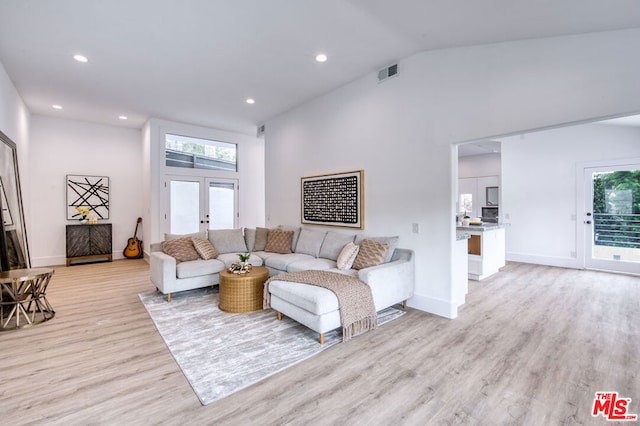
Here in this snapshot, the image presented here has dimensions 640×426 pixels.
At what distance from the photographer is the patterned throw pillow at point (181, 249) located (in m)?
4.29

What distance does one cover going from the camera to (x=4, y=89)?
4.00 m

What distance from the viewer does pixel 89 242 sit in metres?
6.46

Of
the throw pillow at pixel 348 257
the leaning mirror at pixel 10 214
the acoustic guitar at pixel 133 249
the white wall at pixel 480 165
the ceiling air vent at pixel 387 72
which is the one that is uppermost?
the ceiling air vent at pixel 387 72

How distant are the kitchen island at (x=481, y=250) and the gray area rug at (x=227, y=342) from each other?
234cm

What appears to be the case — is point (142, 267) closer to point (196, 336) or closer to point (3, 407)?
point (196, 336)

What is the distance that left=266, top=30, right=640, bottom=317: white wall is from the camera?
8.22 ft

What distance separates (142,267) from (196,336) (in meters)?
4.08

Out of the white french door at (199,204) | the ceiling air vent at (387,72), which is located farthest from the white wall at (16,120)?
the ceiling air vent at (387,72)

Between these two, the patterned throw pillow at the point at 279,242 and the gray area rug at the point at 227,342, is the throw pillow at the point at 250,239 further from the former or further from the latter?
the gray area rug at the point at 227,342

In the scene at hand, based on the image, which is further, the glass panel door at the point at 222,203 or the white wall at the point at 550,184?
the glass panel door at the point at 222,203

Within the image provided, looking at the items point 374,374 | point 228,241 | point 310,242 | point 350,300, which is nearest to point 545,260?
point 310,242

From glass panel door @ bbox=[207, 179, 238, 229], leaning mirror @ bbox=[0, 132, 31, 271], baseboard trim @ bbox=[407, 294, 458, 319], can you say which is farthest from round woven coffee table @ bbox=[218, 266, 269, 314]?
glass panel door @ bbox=[207, 179, 238, 229]

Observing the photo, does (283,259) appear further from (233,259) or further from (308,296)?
(308,296)

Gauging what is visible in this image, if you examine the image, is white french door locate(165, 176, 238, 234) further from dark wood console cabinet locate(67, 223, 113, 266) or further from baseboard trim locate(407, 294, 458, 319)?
baseboard trim locate(407, 294, 458, 319)
